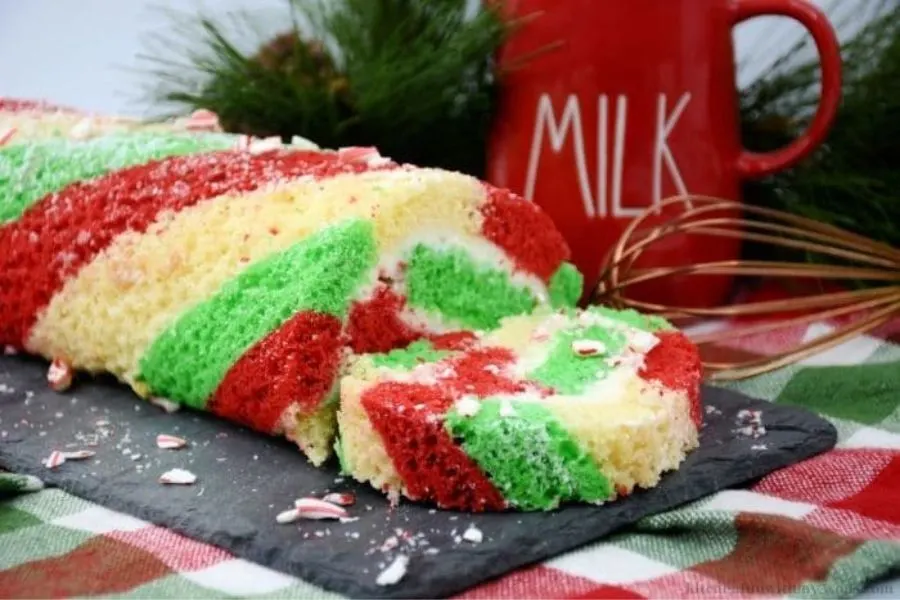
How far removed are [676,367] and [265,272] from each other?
0.94 ft

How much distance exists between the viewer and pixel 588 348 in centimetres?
82

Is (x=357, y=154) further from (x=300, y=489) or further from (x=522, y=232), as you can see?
(x=300, y=489)

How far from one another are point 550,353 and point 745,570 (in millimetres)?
224

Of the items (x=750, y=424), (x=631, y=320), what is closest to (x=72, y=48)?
(x=631, y=320)

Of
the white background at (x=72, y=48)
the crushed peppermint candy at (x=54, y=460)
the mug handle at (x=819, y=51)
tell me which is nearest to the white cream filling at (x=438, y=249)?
the crushed peppermint candy at (x=54, y=460)

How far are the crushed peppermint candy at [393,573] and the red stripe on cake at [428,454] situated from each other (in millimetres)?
74

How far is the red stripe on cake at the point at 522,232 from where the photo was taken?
911mm

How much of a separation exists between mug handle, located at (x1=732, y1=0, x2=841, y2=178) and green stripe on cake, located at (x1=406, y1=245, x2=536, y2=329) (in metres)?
0.35

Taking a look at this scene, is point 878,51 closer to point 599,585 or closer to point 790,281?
point 790,281

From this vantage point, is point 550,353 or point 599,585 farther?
point 550,353

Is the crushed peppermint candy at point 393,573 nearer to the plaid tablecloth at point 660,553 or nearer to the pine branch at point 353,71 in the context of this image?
the plaid tablecloth at point 660,553

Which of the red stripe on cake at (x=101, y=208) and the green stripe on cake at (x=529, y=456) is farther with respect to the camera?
the red stripe on cake at (x=101, y=208)

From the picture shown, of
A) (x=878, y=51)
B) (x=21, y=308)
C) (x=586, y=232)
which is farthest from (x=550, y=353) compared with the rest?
(x=878, y=51)

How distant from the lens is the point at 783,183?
4.06ft
